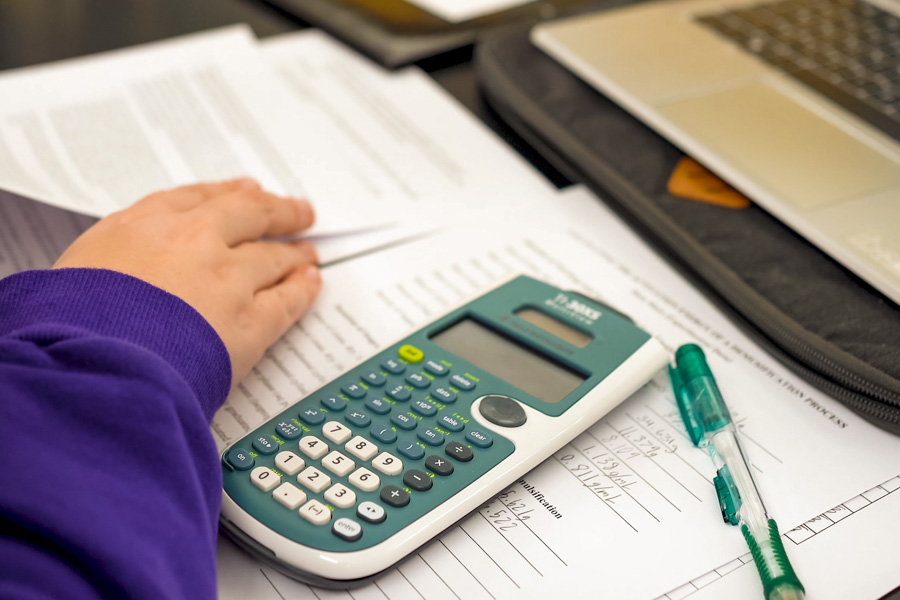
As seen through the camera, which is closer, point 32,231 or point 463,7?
point 32,231

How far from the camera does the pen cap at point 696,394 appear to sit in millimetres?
391

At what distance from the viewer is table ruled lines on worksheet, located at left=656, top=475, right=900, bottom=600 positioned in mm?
330

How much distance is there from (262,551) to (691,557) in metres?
0.18

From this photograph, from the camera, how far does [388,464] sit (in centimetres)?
35

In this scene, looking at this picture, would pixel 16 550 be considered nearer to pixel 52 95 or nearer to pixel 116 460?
pixel 116 460

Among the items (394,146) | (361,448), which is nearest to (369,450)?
(361,448)

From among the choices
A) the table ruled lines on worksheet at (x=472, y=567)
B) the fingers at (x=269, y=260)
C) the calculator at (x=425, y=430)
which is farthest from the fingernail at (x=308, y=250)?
the table ruled lines on worksheet at (x=472, y=567)

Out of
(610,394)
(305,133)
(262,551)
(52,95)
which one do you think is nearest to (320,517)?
(262,551)

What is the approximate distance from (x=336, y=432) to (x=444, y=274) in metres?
0.17

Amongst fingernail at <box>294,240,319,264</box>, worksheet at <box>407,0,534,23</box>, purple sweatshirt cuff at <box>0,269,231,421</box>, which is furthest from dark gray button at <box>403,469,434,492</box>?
worksheet at <box>407,0,534,23</box>

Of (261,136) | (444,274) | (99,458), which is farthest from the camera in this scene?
(261,136)

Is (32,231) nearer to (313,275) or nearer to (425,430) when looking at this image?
(313,275)

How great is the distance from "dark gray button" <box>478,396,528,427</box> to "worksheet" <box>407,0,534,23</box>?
0.51 metres

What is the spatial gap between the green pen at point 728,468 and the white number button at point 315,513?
0.58 feet
